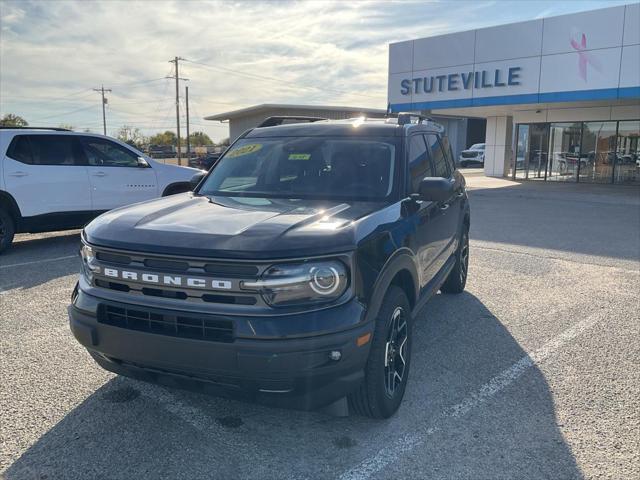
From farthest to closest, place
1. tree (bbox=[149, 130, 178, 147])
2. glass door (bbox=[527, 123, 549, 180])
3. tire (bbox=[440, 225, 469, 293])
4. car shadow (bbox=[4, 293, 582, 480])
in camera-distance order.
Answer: tree (bbox=[149, 130, 178, 147]) → glass door (bbox=[527, 123, 549, 180]) → tire (bbox=[440, 225, 469, 293]) → car shadow (bbox=[4, 293, 582, 480])

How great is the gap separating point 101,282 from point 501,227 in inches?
385

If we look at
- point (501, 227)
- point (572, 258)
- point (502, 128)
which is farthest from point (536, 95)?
point (572, 258)

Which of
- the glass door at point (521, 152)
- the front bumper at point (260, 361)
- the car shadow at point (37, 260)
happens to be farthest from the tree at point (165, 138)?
the front bumper at point (260, 361)

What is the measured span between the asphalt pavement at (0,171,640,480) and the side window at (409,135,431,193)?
1.44m

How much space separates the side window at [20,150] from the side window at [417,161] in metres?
6.53

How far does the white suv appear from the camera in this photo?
26.8 ft

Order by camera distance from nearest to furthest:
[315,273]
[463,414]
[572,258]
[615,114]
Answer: [315,273], [463,414], [572,258], [615,114]

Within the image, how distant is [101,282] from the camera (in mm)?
3084

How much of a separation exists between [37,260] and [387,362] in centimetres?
644

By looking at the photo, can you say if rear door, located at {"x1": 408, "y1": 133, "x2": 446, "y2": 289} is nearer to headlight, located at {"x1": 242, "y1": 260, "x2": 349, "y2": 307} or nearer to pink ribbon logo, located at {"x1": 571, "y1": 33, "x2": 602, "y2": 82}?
headlight, located at {"x1": 242, "y1": 260, "x2": 349, "y2": 307}

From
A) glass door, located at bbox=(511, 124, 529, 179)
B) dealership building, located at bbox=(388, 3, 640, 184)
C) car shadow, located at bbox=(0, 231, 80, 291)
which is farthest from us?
glass door, located at bbox=(511, 124, 529, 179)

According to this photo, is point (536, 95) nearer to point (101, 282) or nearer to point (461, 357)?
point (461, 357)

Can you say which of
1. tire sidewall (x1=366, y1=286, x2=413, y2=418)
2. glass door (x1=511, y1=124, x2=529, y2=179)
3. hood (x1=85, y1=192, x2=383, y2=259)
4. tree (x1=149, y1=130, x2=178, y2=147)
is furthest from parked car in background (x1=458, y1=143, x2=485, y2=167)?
tree (x1=149, y1=130, x2=178, y2=147)

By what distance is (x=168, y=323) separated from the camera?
2.81 meters
